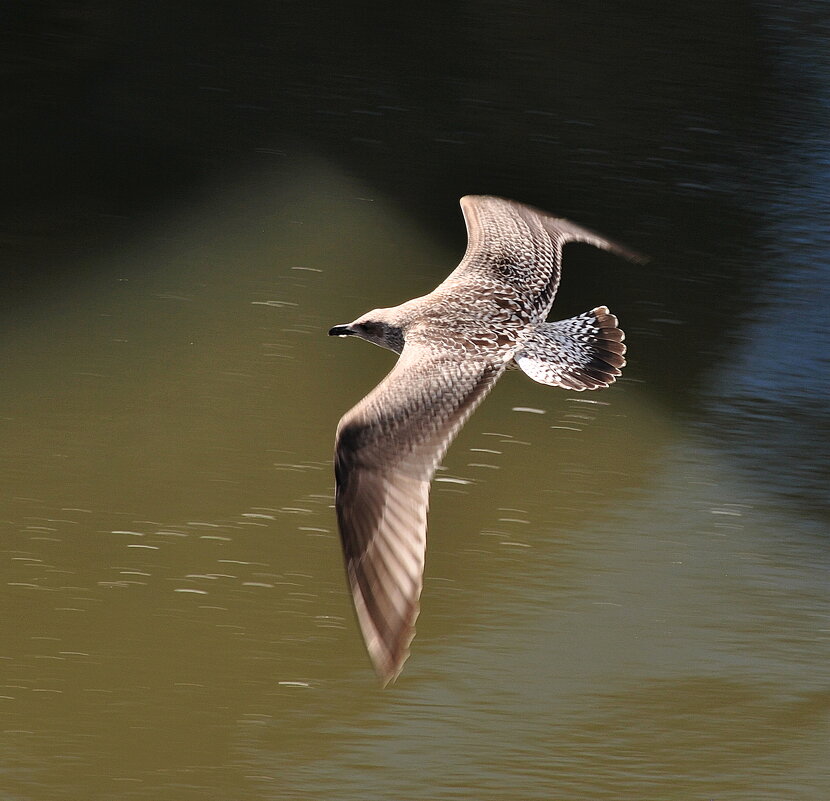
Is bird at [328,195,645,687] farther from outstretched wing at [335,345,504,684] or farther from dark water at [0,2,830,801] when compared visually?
dark water at [0,2,830,801]

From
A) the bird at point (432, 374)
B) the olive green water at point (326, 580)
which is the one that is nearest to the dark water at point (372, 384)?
the olive green water at point (326, 580)

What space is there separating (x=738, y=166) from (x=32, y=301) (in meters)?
1.35

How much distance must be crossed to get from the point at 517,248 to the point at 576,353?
0.61 feet

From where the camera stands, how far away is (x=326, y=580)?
164 centimetres

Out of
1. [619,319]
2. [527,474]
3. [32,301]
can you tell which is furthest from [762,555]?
[32,301]

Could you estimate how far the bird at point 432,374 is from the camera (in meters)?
1.23

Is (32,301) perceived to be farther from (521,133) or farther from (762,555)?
(762,555)

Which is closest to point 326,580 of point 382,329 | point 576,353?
point 382,329

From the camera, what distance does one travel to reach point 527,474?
1829mm

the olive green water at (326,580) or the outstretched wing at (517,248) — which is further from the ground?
the outstretched wing at (517,248)

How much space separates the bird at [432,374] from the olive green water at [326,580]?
0.45 ft

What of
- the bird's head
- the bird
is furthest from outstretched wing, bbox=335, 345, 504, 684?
the bird's head

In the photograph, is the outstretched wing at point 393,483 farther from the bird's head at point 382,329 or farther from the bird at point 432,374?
the bird's head at point 382,329

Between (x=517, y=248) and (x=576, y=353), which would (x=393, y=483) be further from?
(x=517, y=248)
